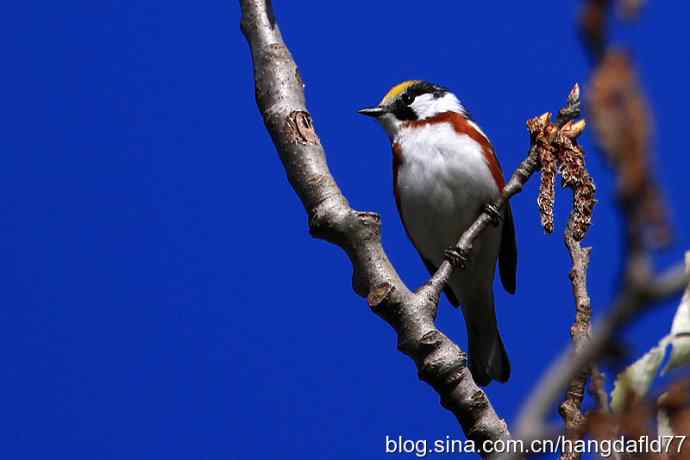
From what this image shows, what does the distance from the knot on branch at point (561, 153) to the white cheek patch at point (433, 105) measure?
3.14 m

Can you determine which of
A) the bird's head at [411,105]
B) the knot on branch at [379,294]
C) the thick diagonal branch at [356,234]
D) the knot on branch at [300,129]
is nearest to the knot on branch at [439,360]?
the thick diagonal branch at [356,234]

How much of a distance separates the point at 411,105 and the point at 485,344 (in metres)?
1.82

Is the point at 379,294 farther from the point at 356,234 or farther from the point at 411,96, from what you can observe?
the point at 411,96

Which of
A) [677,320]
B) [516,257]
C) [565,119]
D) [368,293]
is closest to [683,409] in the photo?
[677,320]

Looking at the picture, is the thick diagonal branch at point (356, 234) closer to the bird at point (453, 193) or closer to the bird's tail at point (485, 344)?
the bird at point (453, 193)

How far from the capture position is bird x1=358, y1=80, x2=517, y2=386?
5.50 meters

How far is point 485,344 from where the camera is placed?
232 inches

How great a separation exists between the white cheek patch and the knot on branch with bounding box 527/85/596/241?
124 inches

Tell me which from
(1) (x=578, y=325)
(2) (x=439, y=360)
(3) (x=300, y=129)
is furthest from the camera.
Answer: (3) (x=300, y=129)

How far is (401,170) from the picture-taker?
5668mm

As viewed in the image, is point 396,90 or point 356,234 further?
point 396,90

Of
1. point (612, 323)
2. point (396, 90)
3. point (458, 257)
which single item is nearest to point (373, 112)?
point (396, 90)

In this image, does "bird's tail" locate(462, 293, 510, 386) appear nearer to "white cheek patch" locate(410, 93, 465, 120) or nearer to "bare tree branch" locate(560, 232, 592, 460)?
"white cheek patch" locate(410, 93, 465, 120)

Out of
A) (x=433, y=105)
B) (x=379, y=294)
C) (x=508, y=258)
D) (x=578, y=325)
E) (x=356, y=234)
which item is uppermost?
(x=433, y=105)
